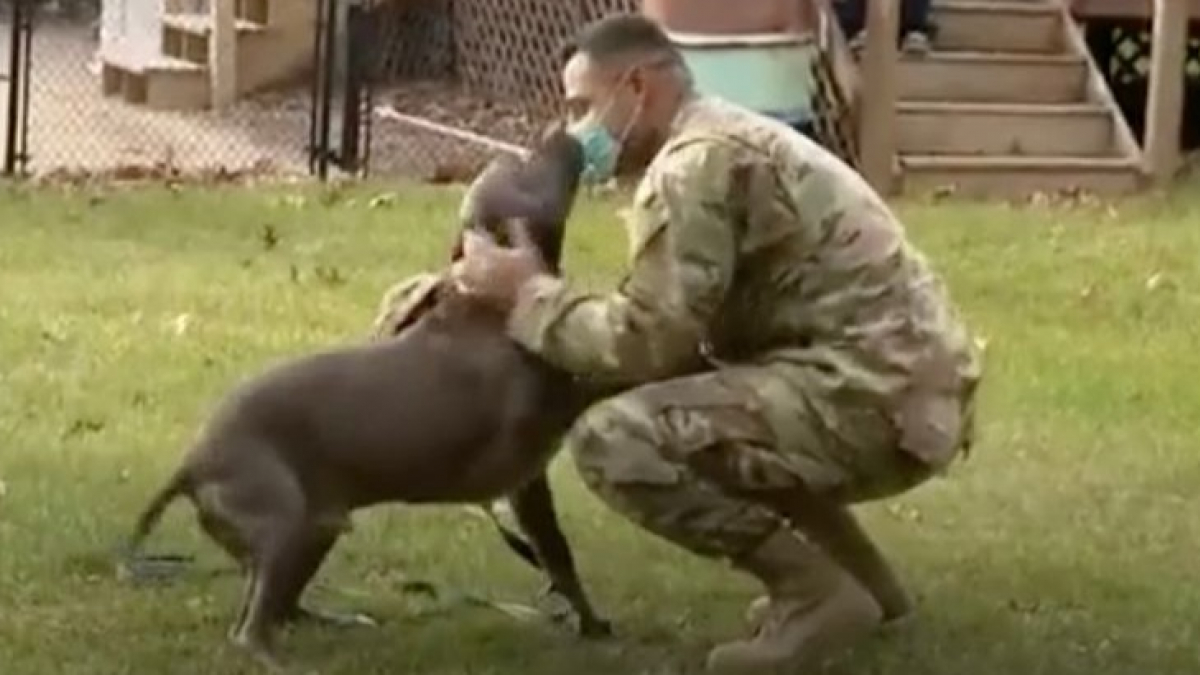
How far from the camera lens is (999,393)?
29.9 ft

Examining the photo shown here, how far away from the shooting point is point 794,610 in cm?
585

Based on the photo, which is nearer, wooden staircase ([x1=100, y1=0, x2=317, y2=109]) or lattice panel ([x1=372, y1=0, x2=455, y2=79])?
wooden staircase ([x1=100, y1=0, x2=317, y2=109])

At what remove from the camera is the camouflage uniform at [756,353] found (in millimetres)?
5621

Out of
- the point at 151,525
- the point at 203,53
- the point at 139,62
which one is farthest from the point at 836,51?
the point at 151,525

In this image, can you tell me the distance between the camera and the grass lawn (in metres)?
6.18

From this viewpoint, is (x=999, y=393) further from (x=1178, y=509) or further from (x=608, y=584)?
(x=608, y=584)

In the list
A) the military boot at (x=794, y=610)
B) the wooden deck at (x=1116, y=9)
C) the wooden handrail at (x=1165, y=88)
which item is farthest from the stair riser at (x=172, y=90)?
the military boot at (x=794, y=610)

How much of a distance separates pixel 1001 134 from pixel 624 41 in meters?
8.99

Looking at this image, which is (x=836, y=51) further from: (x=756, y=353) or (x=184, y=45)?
(x=756, y=353)

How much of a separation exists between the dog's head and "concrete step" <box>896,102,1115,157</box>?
857cm

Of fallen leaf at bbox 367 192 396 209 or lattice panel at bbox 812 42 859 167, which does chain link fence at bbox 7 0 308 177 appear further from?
lattice panel at bbox 812 42 859 167

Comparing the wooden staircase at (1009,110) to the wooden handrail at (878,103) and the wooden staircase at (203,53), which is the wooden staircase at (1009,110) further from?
the wooden staircase at (203,53)

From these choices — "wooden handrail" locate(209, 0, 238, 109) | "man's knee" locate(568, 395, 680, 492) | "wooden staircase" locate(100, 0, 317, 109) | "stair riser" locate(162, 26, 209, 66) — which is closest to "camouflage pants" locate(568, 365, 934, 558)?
"man's knee" locate(568, 395, 680, 492)

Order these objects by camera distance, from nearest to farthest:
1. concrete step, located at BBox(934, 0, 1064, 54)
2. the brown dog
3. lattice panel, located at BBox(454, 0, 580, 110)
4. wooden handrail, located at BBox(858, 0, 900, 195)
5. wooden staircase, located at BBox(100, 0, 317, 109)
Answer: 1. the brown dog
2. wooden handrail, located at BBox(858, 0, 900, 195)
3. concrete step, located at BBox(934, 0, 1064, 54)
4. lattice panel, located at BBox(454, 0, 580, 110)
5. wooden staircase, located at BBox(100, 0, 317, 109)
